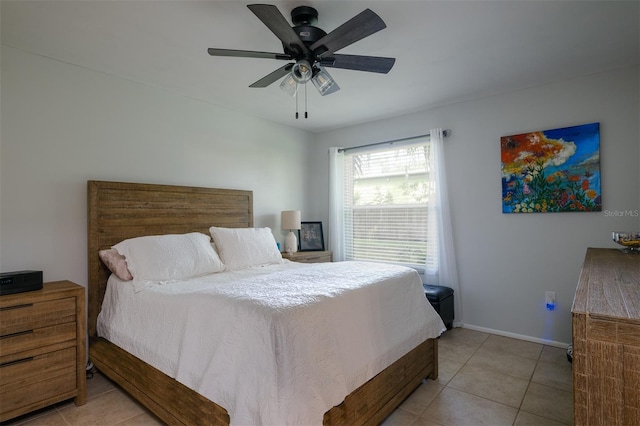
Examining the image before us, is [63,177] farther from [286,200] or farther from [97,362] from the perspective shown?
[286,200]

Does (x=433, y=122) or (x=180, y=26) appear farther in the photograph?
(x=433, y=122)

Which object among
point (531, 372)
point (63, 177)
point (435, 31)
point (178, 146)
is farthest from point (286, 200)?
point (531, 372)

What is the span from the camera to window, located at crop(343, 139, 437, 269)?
3859 millimetres

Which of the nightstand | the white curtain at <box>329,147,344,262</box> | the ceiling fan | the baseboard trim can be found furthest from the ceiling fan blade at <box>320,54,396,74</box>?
the baseboard trim

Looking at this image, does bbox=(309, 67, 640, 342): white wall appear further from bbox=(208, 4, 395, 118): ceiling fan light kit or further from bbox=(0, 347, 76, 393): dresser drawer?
bbox=(0, 347, 76, 393): dresser drawer

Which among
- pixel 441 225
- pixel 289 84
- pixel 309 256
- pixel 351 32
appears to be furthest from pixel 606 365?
pixel 309 256

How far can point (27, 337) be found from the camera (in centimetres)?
195

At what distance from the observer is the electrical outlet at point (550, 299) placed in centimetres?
304

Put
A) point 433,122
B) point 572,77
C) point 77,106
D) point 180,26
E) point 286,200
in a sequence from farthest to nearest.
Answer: point 286,200
point 433,122
point 572,77
point 77,106
point 180,26

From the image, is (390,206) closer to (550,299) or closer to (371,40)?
(550,299)

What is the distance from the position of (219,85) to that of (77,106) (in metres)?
1.16

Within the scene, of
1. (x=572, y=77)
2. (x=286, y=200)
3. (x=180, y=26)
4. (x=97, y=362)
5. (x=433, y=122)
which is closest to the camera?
(x=180, y=26)

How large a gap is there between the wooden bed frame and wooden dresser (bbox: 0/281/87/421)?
0.82ft

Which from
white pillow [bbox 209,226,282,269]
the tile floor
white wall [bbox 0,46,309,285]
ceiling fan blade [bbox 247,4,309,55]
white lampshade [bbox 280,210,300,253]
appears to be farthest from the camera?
white lampshade [bbox 280,210,300,253]
